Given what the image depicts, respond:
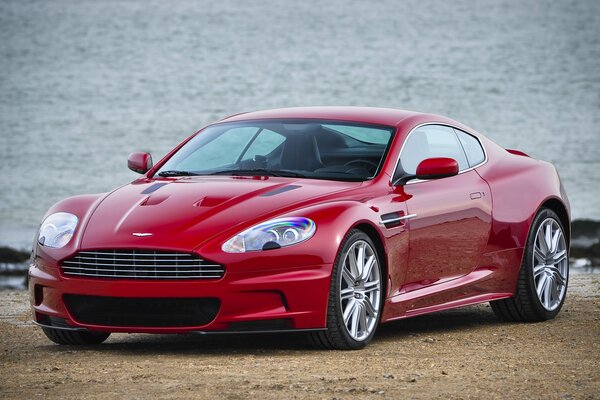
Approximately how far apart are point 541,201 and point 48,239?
3.71m

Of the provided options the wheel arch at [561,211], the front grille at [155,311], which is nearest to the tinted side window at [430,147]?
the wheel arch at [561,211]

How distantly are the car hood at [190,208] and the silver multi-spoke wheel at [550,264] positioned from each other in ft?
6.78

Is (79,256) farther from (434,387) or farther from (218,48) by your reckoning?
(218,48)

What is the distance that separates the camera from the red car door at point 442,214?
29.3 feet

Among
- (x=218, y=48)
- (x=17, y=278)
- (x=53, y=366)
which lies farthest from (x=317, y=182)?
(x=218, y=48)

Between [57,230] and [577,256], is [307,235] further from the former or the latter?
[577,256]

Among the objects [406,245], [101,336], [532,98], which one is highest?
[406,245]

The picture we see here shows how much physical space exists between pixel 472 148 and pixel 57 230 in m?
3.23

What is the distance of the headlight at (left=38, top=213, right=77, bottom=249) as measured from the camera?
27.5 ft

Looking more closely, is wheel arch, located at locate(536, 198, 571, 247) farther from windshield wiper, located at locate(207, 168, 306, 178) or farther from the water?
the water

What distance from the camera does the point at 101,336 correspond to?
891 cm

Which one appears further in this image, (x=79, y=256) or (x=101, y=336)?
(x=101, y=336)

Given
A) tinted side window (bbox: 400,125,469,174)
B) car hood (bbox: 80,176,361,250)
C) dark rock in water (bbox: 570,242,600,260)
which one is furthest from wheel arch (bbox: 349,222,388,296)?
dark rock in water (bbox: 570,242,600,260)

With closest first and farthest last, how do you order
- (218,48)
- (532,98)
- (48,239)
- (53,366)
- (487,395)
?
(487,395) < (53,366) < (48,239) < (532,98) < (218,48)
